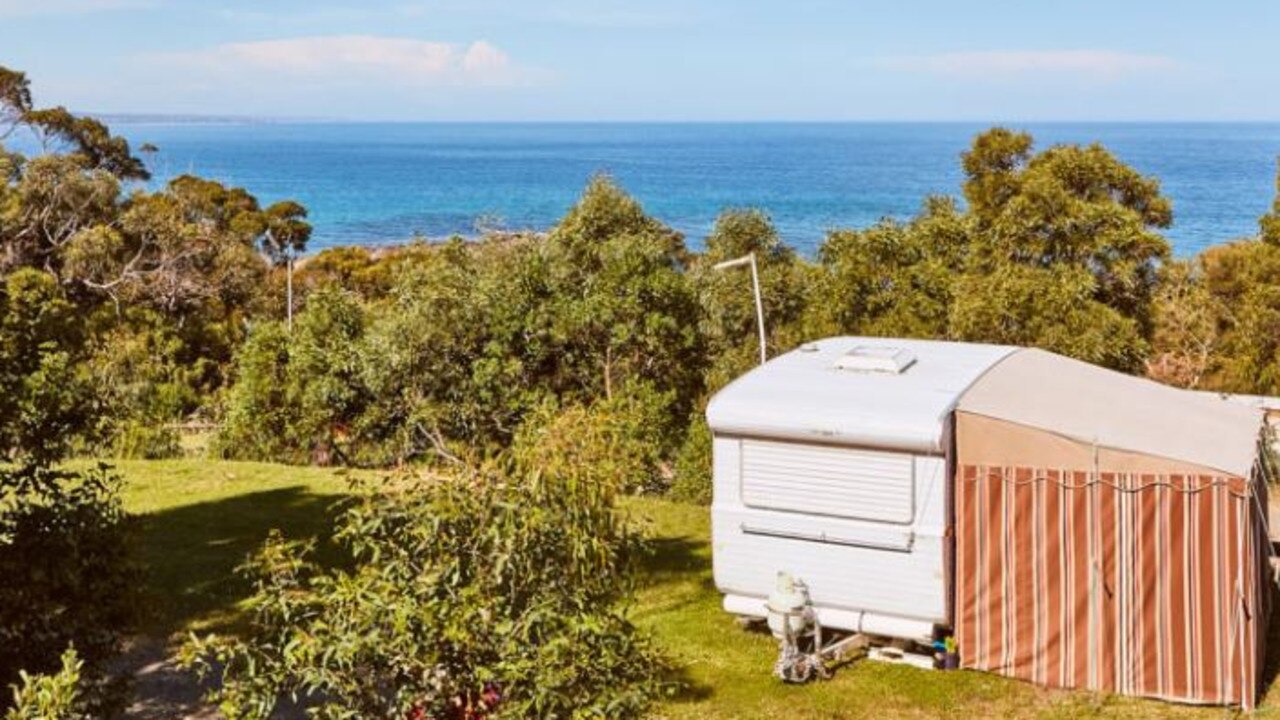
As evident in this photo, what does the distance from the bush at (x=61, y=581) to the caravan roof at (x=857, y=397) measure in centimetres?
512

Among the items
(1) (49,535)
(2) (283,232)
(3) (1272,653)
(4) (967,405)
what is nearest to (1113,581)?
(4) (967,405)

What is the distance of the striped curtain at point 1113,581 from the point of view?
9242 millimetres

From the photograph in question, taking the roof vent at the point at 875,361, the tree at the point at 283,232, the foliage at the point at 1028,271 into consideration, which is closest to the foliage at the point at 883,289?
the foliage at the point at 1028,271

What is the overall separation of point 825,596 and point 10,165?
34020 millimetres

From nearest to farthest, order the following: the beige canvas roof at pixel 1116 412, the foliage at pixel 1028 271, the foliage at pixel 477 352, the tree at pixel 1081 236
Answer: the beige canvas roof at pixel 1116 412, the foliage at pixel 1028 271, the foliage at pixel 477 352, the tree at pixel 1081 236

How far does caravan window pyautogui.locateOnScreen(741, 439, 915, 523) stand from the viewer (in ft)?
32.3

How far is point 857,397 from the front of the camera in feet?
33.5

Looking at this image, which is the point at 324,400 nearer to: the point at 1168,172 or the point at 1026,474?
the point at 1026,474

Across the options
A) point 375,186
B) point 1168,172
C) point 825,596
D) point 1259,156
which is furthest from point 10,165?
point 1259,156

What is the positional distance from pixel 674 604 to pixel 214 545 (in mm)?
6860

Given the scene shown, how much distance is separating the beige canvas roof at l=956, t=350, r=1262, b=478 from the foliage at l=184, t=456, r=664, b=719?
4.87 metres

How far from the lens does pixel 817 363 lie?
1154cm

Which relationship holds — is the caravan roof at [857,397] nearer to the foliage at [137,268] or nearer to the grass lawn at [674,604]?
the grass lawn at [674,604]

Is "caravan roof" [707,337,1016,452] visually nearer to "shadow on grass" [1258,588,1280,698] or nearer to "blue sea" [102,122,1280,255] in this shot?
"shadow on grass" [1258,588,1280,698]
